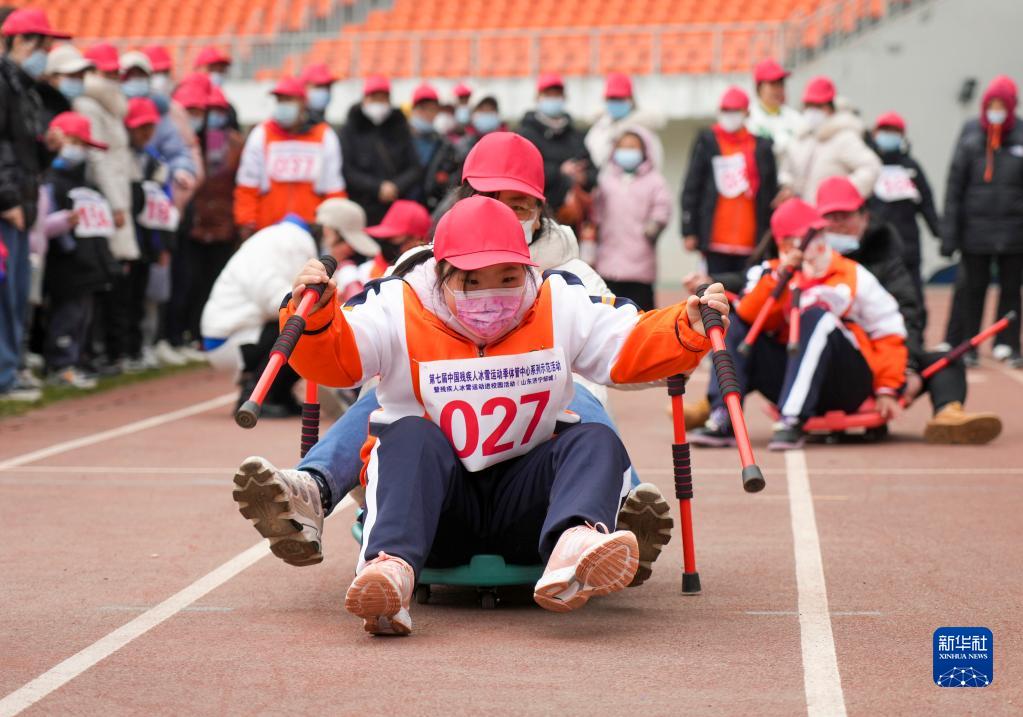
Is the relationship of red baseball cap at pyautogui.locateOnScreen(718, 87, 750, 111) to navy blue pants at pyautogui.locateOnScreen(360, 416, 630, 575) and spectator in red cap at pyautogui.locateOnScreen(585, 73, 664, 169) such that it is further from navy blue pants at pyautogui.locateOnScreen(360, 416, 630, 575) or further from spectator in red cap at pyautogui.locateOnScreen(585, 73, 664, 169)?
navy blue pants at pyautogui.locateOnScreen(360, 416, 630, 575)

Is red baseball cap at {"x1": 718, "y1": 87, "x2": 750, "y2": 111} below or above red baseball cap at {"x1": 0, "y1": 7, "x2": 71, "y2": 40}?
above

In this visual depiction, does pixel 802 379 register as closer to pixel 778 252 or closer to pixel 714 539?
pixel 778 252

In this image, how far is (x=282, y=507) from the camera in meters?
5.41

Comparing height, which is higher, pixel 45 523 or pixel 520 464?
pixel 520 464

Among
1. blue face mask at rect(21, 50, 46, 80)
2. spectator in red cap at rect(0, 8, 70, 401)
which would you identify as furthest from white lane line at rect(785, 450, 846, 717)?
blue face mask at rect(21, 50, 46, 80)

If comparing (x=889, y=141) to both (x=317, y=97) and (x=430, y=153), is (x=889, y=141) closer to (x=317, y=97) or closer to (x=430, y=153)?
(x=430, y=153)

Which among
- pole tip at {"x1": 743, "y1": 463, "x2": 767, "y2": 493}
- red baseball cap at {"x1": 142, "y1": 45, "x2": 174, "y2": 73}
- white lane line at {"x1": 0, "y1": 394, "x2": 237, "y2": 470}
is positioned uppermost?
red baseball cap at {"x1": 142, "y1": 45, "x2": 174, "y2": 73}

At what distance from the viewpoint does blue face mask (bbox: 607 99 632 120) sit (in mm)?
14809

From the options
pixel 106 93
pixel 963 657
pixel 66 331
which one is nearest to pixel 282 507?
pixel 963 657

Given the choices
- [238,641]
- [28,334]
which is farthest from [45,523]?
[28,334]

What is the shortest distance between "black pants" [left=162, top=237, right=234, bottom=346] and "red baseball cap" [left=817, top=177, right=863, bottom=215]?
21.0 feet

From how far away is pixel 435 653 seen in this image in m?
4.96

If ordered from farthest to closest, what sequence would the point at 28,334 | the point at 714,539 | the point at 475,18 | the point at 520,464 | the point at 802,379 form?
the point at 475,18, the point at 28,334, the point at 802,379, the point at 714,539, the point at 520,464

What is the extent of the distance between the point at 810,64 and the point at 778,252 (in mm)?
14440
